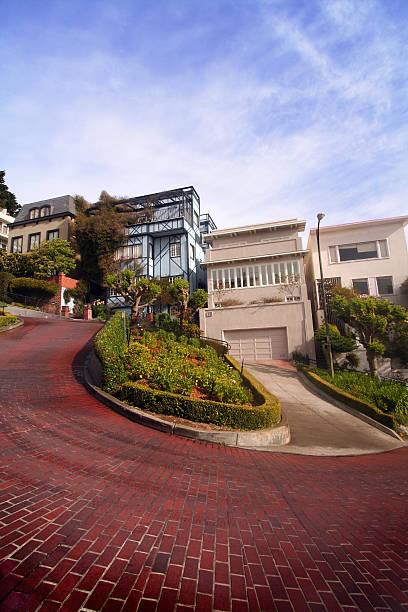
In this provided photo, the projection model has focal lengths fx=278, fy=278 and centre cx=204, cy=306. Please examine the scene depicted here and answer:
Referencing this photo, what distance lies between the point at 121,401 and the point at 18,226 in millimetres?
39046

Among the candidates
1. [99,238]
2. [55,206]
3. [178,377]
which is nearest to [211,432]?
[178,377]

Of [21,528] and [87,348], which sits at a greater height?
[87,348]

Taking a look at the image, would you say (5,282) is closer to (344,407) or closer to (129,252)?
(129,252)

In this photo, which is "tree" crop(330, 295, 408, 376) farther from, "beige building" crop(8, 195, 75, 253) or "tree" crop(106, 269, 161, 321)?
"beige building" crop(8, 195, 75, 253)

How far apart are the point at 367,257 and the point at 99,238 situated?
87.1 ft

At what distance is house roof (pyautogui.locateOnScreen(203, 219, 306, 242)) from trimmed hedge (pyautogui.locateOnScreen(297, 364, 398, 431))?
48.5ft

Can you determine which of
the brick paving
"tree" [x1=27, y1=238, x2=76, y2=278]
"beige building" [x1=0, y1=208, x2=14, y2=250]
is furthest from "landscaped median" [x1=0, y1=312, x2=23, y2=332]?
"beige building" [x1=0, y1=208, x2=14, y2=250]

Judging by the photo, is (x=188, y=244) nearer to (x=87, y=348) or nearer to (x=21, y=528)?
(x=87, y=348)

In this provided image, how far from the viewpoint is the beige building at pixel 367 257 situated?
22.9 metres

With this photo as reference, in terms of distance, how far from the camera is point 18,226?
3703 cm

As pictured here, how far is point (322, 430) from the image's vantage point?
8656 millimetres

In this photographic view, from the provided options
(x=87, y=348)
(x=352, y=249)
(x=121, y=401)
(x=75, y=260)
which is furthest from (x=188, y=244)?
(x=121, y=401)

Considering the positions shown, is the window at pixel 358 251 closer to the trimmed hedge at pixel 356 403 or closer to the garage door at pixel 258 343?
the garage door at pixel 258 343

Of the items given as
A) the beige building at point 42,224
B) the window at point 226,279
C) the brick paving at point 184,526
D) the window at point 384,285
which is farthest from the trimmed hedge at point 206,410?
the beige building at point 42,224
